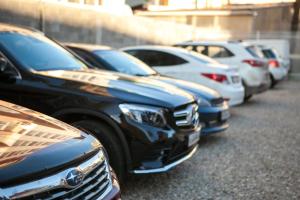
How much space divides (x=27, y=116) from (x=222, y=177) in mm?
3085

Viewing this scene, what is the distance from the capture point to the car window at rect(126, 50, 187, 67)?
9.87m

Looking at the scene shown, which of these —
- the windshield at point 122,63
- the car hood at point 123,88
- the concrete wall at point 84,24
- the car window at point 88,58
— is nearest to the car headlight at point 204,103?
the windshield at point 122,63

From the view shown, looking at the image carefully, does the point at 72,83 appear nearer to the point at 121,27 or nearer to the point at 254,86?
the point at 254,86

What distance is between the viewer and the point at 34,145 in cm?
274

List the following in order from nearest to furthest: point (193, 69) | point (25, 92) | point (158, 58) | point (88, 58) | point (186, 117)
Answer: point (25, 92) < point (186, 117) < point (88, 58) < point (193, 69) < point (158, 58)

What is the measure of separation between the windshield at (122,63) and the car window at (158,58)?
2052mm

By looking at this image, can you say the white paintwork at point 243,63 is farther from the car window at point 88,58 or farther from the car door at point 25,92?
the car door at point 25,92

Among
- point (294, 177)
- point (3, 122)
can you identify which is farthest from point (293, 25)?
point (3, 122)

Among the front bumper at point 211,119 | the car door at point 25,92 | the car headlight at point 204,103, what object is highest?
the car door at point 25,92

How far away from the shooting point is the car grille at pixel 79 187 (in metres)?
2.40

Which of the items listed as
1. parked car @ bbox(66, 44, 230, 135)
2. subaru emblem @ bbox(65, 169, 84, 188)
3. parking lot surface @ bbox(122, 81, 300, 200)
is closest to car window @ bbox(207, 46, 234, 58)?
parking lot surface @ bbox(122, 81, 300, 200)

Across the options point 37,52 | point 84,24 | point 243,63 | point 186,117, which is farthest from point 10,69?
point 84,24

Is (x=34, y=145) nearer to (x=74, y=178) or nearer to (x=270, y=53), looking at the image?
(x=74, y=178)

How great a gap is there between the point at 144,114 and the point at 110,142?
1.41 feet
